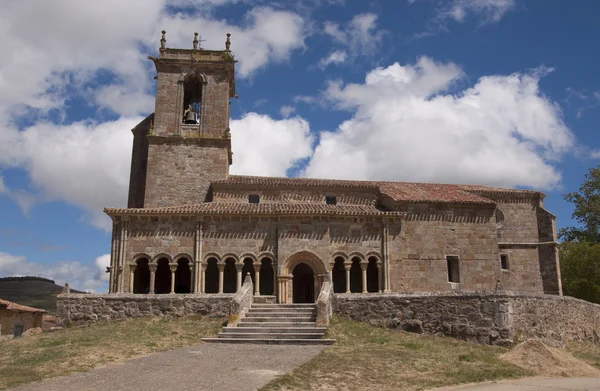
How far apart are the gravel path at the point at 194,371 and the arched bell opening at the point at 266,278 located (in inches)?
512

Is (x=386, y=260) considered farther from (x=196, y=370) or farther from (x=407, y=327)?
(x=196, y=370)

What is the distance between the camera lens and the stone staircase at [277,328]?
15.5m

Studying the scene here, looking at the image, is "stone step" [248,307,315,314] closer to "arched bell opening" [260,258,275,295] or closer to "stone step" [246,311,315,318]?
"stone step" [246,311,315,318]

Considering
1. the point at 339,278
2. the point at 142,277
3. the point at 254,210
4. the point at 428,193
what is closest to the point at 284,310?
the point at 254,210

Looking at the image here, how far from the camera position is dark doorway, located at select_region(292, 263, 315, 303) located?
90.4 ft

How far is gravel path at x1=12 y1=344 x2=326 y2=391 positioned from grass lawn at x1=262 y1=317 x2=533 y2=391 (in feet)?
2.08

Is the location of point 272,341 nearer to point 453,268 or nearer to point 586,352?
point 586,352

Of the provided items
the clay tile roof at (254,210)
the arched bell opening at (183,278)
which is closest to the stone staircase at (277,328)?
the clay tile roof at (254,210)

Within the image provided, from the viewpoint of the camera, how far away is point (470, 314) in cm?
1619

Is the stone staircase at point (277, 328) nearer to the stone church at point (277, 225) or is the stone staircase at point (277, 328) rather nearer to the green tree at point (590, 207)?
the stone church at point (277, 225)

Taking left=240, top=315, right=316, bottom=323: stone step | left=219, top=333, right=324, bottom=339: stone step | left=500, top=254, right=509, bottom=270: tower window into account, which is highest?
left=500, top=254, right=509, bottom=270: tower window

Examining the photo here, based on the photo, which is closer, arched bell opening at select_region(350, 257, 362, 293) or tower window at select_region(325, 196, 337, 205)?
arched bell opening at select_region(350, 257, 362, 293)

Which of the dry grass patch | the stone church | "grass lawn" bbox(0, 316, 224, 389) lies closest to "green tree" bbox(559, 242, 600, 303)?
the stone church

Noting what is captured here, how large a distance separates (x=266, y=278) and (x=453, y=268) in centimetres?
1017
